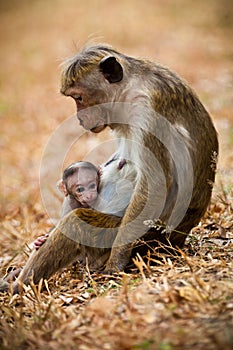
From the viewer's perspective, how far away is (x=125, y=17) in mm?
23406

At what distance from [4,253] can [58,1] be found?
23745 mm

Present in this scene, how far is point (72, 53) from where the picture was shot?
18.4 feet

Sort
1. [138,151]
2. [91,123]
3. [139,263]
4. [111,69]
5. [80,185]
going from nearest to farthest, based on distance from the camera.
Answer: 1. [139,263]
2. [138,151]
3. [111,69]
4. [91,123]
5. [80,185]

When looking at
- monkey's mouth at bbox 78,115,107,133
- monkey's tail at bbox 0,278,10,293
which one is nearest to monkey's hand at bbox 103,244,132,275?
monkey's tail at bbox 0,278,10,293

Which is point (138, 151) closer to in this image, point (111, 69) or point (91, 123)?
point (91, 123)

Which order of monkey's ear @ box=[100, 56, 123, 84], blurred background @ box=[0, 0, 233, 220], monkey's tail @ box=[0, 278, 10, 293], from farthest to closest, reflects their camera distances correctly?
blurred background @ box=[0, 0, 233, 220] < monkey's tail @ box=[0, 278, 10, 293] < monkey's ear @ box=[100, 56, 123, 84]

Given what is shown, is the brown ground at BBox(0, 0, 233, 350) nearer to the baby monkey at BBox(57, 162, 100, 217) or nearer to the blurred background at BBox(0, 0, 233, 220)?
the blurred background at BBox(0, 0, 233, 220)

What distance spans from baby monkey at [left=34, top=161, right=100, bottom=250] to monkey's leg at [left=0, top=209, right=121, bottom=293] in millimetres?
359

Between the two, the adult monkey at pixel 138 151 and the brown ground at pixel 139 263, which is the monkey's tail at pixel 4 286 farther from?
the brown ground at pixel 139 263

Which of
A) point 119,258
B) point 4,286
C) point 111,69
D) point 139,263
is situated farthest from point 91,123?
point 4,286

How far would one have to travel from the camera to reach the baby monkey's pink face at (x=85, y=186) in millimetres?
5570

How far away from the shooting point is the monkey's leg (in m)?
4.96

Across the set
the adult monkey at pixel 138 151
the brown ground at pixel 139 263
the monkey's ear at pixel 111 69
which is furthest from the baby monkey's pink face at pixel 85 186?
the monkey's ear at pixel 111 69

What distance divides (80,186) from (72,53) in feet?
4.53
